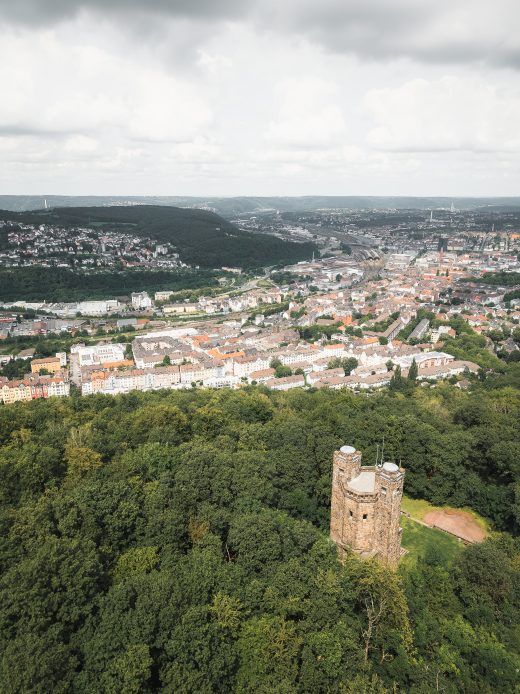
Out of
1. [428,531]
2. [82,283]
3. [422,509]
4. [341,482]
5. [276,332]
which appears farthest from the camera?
[82,283]

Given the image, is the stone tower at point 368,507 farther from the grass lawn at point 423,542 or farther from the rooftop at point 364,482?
the grass lawn at point 423,542

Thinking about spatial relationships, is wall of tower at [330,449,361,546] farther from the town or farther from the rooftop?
the town

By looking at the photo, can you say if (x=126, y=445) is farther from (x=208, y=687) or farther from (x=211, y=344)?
(x=211, y=344)

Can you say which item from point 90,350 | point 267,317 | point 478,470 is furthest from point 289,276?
point 478,470

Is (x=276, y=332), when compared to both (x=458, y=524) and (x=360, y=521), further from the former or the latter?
(x=360, y=521)

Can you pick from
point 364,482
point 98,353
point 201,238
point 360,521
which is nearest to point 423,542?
point 360,521

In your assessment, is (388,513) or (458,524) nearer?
(388,513)
